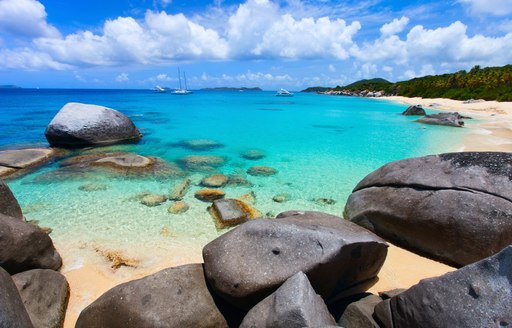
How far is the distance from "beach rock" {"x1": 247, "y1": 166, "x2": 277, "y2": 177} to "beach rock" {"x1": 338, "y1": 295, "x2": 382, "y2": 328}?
7058 mm

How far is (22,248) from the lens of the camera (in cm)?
444

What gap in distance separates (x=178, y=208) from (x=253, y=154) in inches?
268

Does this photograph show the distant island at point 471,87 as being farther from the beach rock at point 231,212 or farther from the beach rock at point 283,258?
the beach rock at point 283,258

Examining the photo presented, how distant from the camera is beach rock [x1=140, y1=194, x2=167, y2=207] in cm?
797

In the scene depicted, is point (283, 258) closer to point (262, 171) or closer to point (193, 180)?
point (193, 180)

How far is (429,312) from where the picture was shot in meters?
3.01

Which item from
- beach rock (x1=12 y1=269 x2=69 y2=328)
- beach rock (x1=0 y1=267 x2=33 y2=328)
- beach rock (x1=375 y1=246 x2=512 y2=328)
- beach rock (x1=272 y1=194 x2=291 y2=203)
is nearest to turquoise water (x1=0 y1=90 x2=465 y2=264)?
beach rock (x1=272 y1=194 x2=291 y2=203)

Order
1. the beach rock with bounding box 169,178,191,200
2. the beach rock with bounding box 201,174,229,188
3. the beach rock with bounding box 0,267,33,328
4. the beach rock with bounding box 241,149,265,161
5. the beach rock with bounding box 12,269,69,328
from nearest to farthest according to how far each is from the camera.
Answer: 1. the beach rock with bounding box 0,267,33,328
2. the beach rock with bounding box 12,269,69,328
3. the beach rock with bounding box 169,178,191,200
4. the beach rock with bounding box 201,174,229,188
5. the beach rock with bounding box 241,149,265,161

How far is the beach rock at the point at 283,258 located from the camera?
3.74 meters

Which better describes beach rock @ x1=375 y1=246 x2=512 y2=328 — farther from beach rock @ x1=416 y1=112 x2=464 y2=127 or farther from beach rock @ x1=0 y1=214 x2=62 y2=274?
beach rock @ x1=416 y1=112 x2=464 y2=127

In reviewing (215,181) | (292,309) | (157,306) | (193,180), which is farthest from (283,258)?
(193,180)

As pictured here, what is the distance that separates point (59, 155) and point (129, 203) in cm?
729

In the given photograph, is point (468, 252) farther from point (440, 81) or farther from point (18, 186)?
point (440, 81)

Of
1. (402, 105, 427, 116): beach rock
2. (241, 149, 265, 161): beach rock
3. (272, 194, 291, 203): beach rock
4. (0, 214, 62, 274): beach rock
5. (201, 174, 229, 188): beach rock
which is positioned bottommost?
(402, 105, 427, 116): beach rock
